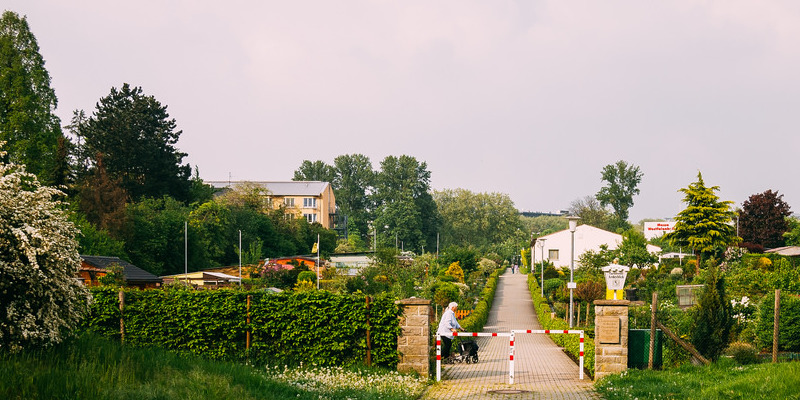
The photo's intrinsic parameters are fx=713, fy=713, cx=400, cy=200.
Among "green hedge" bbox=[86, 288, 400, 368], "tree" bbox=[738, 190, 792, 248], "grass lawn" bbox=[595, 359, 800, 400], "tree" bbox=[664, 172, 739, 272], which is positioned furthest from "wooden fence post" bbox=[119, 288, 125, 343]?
"tree" bbox=[738, 190, 792, 248]

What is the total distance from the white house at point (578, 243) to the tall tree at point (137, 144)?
3524 cm

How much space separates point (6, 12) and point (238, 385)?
43130 mm

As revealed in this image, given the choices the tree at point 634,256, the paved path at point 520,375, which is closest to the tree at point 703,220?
the tree at point 634,256

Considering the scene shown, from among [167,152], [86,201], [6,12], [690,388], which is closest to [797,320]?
[690,388]

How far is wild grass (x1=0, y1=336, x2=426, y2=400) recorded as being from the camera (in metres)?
8.47

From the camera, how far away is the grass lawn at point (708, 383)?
10.8 meters

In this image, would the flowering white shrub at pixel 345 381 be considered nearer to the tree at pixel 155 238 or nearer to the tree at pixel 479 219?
the tree at pixel 155 238

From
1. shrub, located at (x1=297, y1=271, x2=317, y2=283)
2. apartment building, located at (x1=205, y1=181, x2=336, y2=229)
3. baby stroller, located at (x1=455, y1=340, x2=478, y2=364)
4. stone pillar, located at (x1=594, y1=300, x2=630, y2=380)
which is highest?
apartment building, located at (x1=205, y1=181, x2=336, y2=229)

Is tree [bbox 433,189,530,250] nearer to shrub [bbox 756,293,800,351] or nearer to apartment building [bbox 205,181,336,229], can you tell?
apartment building [bbox 205,181,336,229]

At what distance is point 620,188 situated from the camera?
106188 millimetres

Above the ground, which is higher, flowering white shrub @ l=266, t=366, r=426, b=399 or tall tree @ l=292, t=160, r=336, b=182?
tall tree @ l=292, t=160, r=336, b=182

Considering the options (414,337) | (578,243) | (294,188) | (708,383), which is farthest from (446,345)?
(294,188)

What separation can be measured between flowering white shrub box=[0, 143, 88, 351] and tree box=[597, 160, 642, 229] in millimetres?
100003

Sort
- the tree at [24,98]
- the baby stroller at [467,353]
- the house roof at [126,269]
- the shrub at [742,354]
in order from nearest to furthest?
the shrub at [742,354]
the baby stroller at [467,353]
the house roof at [126,269]
the tree at [24,98]
